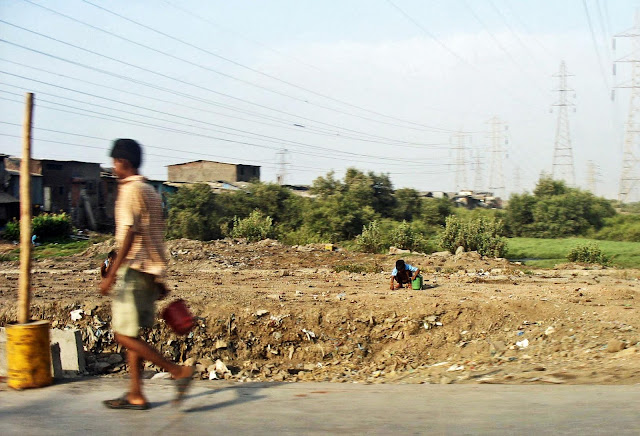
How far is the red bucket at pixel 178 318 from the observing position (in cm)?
410

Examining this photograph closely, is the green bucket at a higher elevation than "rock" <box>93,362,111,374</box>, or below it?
higher

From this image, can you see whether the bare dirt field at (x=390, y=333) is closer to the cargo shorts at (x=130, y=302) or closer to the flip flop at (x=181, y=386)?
the flip flop at (x=181, y=386)

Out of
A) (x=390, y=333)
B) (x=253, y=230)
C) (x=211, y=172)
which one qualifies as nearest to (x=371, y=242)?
(x=253, y=230)

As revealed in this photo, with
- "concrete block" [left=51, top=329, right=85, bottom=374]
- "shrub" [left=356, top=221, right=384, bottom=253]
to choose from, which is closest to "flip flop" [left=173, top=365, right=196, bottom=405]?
"concrete block" [left=51, top=329, right=85, bottom=374]

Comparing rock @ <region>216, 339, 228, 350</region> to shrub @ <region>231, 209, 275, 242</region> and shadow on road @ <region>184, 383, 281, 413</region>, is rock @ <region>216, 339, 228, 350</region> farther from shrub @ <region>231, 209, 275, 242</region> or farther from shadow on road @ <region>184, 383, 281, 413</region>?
shrub @ <region>231, 209, 275, 242</region>

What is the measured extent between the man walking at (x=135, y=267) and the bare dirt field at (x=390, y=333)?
3.19 metres

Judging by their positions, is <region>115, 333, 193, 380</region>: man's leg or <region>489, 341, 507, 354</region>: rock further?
<region>489, 341, 507, 354</region>: rock

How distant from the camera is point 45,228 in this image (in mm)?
27906

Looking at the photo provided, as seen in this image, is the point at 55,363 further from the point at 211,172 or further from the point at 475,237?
the point at 211,172

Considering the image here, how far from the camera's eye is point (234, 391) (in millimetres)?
4480

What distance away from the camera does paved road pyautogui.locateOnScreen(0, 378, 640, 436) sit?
3.59m

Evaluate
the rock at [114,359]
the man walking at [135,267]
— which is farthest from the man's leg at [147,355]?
the rock at [114,359]

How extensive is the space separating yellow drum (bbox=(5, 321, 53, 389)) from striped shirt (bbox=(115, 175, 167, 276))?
1225 millimetres

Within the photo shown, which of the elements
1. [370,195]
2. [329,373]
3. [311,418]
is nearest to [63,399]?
[311,418]
